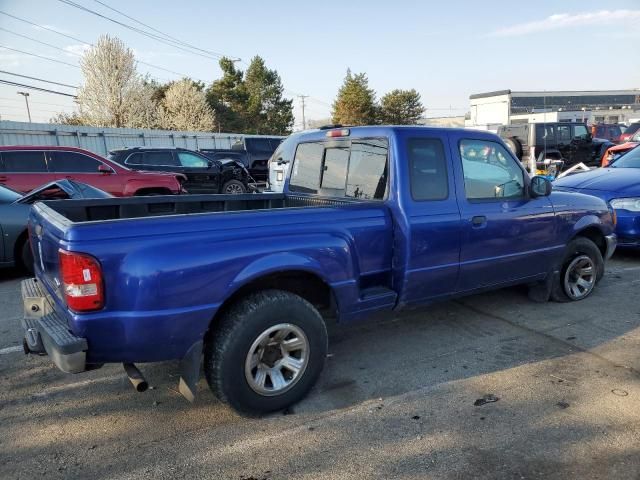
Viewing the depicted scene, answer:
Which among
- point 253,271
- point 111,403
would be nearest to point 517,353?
point 253,271

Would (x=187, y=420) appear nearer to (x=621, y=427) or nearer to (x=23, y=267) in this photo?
(x=621, y=427)

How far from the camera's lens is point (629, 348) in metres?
4.09

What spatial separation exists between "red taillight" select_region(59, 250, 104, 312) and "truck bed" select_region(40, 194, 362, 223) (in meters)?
1.34

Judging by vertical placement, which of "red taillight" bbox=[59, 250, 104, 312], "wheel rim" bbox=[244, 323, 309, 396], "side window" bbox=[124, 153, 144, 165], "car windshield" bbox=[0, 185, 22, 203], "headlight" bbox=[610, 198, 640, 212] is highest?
"side window" bbox=[124, 153, 144, 165]

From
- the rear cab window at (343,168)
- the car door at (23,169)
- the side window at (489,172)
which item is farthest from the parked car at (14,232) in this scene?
the side window at (489,172)

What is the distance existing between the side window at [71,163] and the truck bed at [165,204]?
22.2 ft

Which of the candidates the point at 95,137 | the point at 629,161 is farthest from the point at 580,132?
the point at 95,137

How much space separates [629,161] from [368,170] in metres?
6.55

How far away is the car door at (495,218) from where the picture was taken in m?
4.05

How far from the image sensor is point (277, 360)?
313 centimetres

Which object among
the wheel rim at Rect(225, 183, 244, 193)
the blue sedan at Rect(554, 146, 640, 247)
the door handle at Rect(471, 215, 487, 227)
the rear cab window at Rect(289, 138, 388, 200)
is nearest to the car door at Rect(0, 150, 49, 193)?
the wheel rim at Rect(225, 183, 244, 193)

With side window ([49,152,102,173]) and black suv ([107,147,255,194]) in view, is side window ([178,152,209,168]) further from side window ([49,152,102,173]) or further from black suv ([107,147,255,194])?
side window ([49,152,102,173])

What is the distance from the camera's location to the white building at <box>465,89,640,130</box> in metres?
50.6

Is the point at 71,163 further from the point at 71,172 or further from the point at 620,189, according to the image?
the point at 620,189
